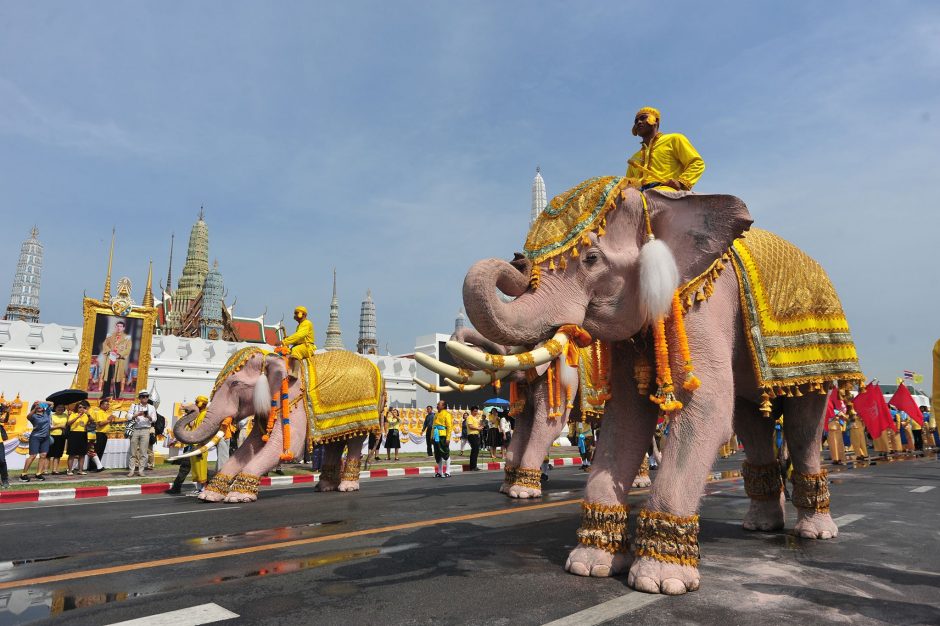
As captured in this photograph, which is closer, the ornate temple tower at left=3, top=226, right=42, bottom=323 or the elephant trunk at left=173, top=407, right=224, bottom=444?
the elephant trunk at left=173, top=407, right=224, bottom=444

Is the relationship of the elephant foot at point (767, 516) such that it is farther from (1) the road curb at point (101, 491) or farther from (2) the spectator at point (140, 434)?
(2) the spectator at point (140, 434)

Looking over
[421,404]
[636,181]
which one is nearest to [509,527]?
[636,181]

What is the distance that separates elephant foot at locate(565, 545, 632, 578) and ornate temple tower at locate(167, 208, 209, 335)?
71975 millimetres

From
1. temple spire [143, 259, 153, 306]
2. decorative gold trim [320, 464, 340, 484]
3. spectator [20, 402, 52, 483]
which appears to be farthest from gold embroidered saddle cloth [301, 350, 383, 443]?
temple spire [143, 259, 153, 306]

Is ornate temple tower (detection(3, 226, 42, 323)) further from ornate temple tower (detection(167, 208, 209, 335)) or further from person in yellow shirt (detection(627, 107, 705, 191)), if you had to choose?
person in yellow shirt (detection(627, 107, 705, 191))

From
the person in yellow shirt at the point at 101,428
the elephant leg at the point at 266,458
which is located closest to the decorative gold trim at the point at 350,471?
the elephant leg at the point at 266,458

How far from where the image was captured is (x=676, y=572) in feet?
10.7

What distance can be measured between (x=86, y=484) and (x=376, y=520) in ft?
26.9

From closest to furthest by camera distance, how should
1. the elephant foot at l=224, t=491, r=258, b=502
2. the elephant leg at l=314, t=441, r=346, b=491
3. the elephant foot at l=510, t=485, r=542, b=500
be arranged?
the elephant foot at l=510, t=485, r=542, b=500, the elephant foot at l=224, t=491, r=258, b=502, the elephant leg at l=314, t=441, r=346, b=491

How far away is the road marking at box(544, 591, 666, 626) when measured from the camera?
8.98ft

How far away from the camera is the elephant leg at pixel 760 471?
5168mm

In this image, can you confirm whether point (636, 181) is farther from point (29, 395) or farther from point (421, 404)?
point (421, 404)

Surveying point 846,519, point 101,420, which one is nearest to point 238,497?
point 846,519

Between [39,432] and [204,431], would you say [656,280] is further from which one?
[39,432]
